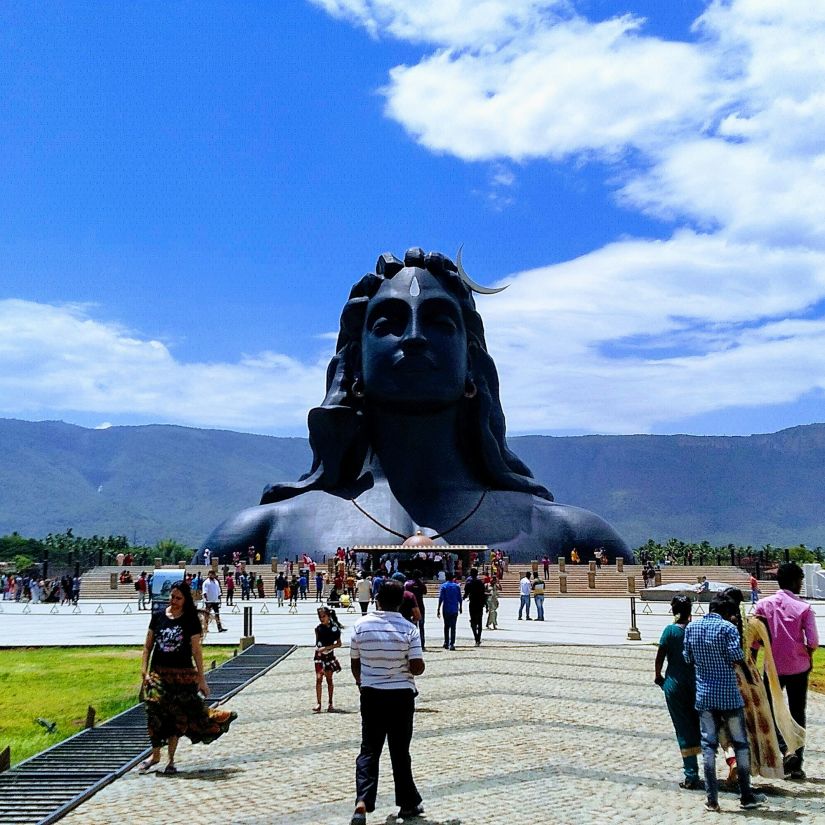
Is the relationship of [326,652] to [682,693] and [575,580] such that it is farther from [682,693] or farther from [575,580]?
[575,580]

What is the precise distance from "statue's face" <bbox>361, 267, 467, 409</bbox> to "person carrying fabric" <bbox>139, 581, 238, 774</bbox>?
1172 inches

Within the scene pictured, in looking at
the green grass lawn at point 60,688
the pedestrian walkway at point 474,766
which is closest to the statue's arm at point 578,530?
the green grass lawn at point 60,688

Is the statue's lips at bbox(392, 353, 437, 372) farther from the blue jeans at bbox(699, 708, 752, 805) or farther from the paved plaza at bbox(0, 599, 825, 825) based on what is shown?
the blue jeans at bbox(699, 708, 752, 805)

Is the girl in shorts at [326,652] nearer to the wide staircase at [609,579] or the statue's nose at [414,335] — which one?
the wide staircase at [609,579]

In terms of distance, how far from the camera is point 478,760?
7254 millimetres

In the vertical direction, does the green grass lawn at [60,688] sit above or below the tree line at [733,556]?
below

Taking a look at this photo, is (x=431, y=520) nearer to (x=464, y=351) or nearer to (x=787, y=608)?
(x=464, y=351)

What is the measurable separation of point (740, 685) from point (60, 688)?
26.9 ft

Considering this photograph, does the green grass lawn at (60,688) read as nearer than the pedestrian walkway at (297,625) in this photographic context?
Yes

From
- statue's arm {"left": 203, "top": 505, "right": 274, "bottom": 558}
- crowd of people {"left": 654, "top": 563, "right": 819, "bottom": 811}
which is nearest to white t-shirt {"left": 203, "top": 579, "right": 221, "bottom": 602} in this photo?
crowd of people {"left": 654, "top": 563, "right": 819, "bottom": 811}

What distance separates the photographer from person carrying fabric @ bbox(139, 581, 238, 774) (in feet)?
23.2

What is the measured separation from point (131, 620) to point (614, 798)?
19529 millimetres

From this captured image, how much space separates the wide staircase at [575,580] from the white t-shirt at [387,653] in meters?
26.7

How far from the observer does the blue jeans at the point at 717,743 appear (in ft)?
19.8
